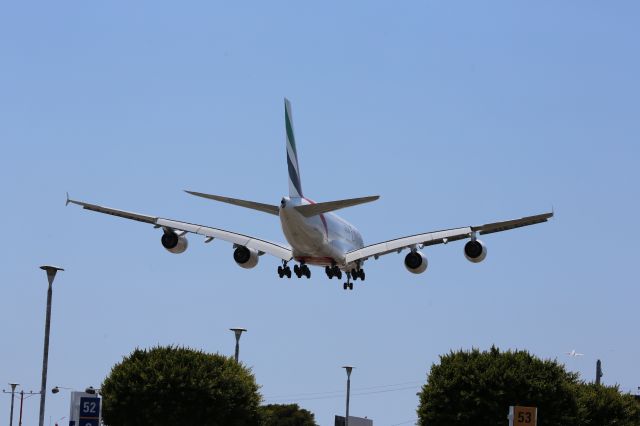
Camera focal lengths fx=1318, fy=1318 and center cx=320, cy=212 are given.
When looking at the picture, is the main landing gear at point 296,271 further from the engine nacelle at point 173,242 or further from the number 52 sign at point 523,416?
the number 52 sign at point 523,416

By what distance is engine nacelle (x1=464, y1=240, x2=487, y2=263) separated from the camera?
72250 millimetres

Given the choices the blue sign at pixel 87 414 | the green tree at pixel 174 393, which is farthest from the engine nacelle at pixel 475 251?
the blue sign at pixel 87 414

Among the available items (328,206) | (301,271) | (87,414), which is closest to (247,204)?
(328,206)

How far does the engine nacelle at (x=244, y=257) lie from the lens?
7531cm

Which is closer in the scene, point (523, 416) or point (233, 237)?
point (523, 416)

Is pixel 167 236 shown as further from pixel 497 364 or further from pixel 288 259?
pixel 497 364

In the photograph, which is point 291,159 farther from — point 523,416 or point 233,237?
point 523,416

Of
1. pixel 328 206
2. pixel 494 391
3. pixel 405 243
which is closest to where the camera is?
pixel 494 391

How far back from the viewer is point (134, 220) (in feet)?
247

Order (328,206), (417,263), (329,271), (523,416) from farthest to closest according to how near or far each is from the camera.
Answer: (329,271) → (417,263) → (328,206) → (523,416)

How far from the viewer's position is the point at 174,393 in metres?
63.0

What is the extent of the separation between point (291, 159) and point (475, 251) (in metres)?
16.0

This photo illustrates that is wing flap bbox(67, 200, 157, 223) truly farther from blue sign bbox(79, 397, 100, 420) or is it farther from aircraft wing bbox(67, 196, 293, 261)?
blue sign bbox(79, 397, 100, 420)

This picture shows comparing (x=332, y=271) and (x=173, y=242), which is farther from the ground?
(x=173, y=242)
